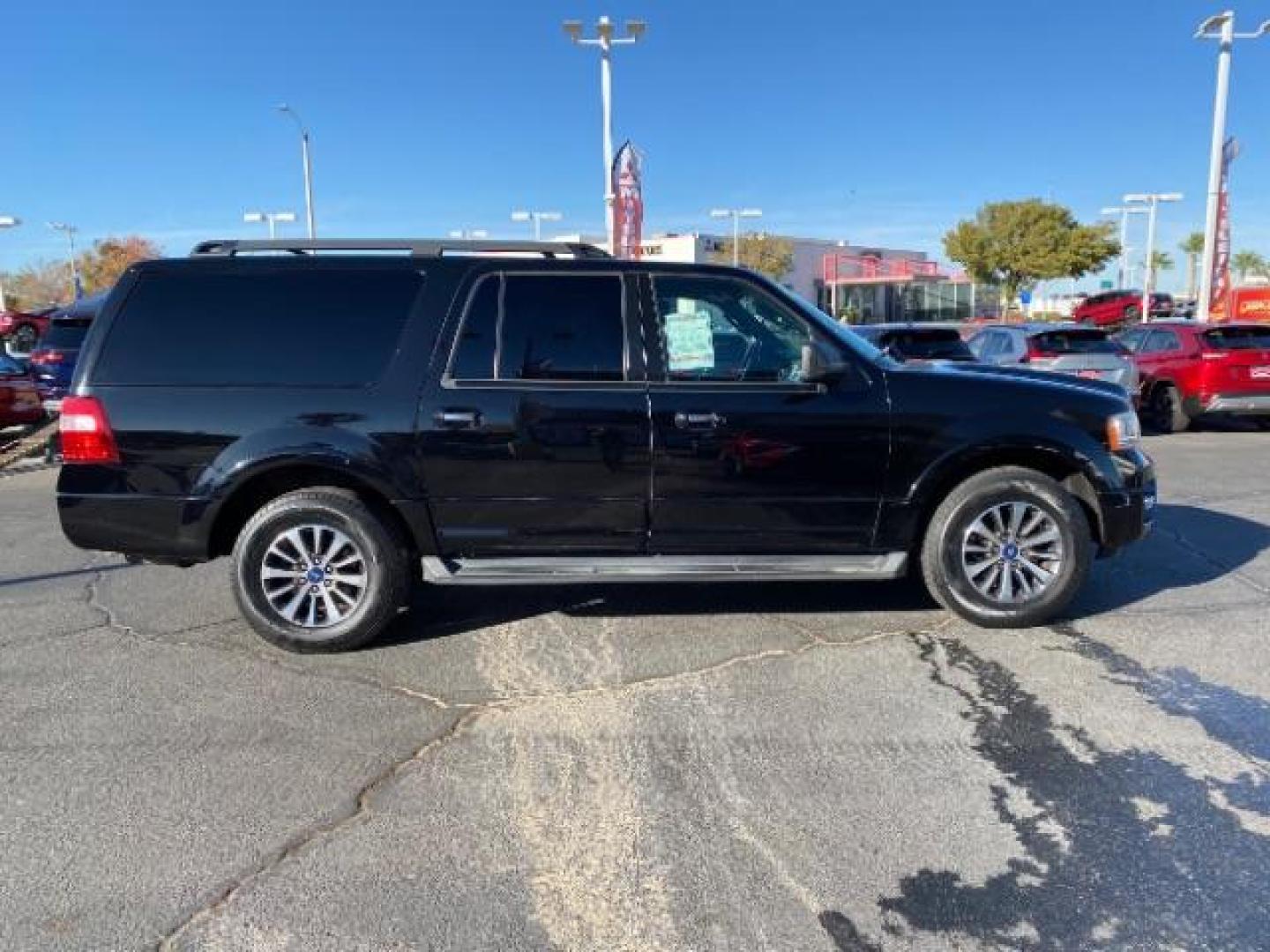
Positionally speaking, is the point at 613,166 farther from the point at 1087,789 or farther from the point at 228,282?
the point at 1087,789

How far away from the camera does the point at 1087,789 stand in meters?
3.26

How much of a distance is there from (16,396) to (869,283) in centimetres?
5094

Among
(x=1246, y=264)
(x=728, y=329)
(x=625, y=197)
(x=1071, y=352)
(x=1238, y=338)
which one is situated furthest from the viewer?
(x=1246, y=264)

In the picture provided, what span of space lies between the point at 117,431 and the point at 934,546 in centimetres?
413

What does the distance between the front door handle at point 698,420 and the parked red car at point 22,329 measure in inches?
925

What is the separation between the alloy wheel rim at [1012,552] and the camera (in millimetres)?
4832

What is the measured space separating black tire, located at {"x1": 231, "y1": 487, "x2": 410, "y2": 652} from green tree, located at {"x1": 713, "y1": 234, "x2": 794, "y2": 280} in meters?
58.1

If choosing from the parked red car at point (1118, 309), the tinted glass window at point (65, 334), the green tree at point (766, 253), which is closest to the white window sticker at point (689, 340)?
the tinted glass window at point (65, 334)

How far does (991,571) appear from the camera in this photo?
16.0 ft

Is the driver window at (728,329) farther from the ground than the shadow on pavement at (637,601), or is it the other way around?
the driver window at (728,329)

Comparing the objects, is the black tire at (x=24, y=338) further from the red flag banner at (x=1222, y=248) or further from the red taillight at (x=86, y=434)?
the red flag banner at (x=1222, y=248)

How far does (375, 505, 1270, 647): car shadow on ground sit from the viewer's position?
5.23 m

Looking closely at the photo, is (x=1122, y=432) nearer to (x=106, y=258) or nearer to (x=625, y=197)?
(x=625, y=197)

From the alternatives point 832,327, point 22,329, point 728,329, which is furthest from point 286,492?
point 22,329
